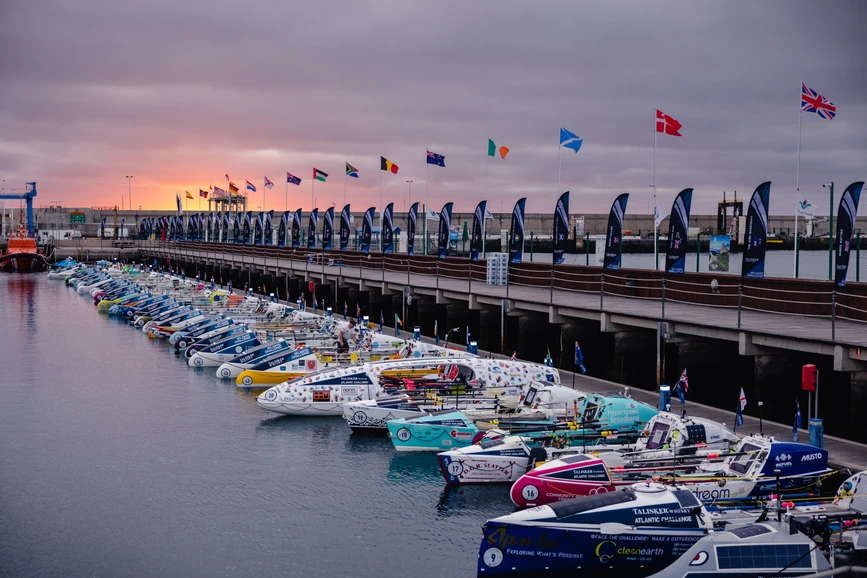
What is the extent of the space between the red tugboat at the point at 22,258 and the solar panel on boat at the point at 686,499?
146292mm

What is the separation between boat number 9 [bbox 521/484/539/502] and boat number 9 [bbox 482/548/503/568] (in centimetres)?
363

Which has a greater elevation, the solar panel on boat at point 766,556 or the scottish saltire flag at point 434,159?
the scottish saltire flag at point 434,159

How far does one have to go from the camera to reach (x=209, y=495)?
28.8m

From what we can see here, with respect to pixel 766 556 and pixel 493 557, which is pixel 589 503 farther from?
pixel 766 556

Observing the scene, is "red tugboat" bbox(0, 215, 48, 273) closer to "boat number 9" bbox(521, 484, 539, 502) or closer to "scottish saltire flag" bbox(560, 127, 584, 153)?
"scottish saltire flag" bbox(560, 127, 584, 153)

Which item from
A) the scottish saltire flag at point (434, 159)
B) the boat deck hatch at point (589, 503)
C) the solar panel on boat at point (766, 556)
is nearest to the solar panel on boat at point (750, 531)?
the solar panel on boat at point (766, 556)

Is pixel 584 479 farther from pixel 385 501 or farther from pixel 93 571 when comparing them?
pixel 93 571

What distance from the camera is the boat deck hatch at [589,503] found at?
2109 cm

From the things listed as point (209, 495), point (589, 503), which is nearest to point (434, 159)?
point (209, 495)

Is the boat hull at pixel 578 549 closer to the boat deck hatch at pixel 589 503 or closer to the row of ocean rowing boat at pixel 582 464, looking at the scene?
the row of ocean rowing boat at pixel 582 464

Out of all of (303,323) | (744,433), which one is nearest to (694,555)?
(744,433)

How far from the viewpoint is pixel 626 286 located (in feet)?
150

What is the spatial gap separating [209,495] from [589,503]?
42.3ft

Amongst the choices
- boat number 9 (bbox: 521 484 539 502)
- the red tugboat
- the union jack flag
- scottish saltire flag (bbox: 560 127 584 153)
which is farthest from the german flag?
the red tugboat
